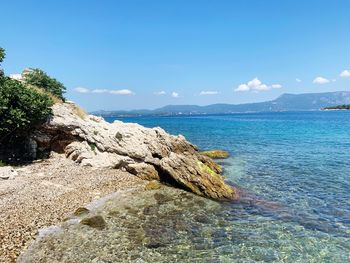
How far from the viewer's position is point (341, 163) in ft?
→ 124

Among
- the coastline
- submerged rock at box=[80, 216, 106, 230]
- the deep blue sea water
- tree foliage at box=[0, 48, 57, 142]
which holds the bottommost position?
the deep blue sea water

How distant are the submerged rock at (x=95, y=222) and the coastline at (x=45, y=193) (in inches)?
59.7

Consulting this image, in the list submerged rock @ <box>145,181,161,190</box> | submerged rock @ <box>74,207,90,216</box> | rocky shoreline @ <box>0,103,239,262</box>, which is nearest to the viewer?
rocky shoreline @ <box>0,103,239,262</box>

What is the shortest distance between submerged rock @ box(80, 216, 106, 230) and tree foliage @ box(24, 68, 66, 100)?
2737 centimetres

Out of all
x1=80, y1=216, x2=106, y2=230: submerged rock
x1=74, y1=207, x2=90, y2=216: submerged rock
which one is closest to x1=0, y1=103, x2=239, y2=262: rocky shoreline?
x1=74, y1=207, x2=90, y2=216: submerged rock

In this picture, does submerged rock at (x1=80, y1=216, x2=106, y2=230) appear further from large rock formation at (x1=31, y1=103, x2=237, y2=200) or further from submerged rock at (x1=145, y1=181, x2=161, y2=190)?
large rock formation at (x1=31, y1=103, x2=237, y2=200)

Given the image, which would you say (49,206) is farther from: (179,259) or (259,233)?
(259,233)

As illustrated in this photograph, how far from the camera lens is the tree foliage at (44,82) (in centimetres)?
4166

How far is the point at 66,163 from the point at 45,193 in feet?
27.2

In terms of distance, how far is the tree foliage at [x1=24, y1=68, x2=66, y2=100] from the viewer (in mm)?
41656

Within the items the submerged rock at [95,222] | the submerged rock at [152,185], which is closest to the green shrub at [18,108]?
the submerged rock at [152,185]

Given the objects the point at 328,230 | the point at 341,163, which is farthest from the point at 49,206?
the point at 341,163

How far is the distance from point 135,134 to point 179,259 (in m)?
22.6

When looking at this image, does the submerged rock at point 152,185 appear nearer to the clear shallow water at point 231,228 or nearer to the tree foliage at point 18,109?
the clear shallow water at point 231,228
